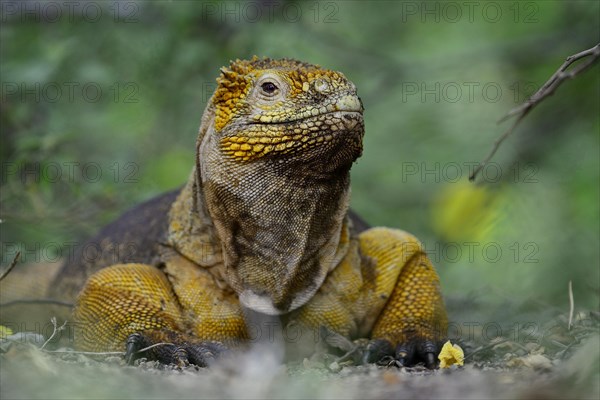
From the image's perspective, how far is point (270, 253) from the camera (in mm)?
8953

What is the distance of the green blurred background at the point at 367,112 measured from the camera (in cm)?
1262

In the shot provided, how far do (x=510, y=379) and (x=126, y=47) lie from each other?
38.9 ft

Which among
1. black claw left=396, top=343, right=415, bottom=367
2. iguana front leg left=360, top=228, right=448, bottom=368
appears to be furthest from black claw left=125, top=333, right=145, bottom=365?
black claw left=396, top=343, right=415, bottom=367

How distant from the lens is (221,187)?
28.9ft

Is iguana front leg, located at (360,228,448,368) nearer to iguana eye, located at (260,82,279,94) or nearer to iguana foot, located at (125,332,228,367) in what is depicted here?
iguana foot, located at (125,332,228,367)

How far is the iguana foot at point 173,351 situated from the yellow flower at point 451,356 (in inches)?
73.9

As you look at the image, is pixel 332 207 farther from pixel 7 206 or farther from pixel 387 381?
pixel 7 206

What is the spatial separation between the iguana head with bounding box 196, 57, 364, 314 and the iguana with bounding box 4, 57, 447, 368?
12 mm

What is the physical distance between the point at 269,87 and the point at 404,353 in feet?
8.71

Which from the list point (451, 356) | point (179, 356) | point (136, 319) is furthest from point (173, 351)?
point (451, 356)

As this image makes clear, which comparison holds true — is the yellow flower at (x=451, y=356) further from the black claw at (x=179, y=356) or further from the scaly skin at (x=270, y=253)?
the black claw at (x=179, y=356)

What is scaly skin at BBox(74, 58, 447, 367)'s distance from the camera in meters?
8.48

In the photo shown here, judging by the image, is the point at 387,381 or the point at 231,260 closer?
the point at 387,381

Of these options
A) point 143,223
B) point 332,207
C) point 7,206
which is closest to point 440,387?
point 332,207
